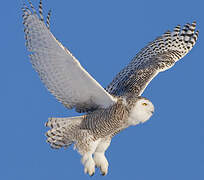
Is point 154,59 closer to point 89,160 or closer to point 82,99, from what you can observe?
point 82,99

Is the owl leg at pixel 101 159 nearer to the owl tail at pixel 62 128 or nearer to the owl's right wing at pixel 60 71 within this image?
the owl tail at pixel 62 128

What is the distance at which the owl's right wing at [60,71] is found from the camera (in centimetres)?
724

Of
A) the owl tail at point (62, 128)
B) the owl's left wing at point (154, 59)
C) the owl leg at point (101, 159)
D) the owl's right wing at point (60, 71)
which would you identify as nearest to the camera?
the owl's right wing at point (60, 71)

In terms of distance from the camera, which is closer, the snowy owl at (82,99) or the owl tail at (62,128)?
the snowy owl at (82,99)

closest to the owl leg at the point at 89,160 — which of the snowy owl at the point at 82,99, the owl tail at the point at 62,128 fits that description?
the snowy owl at the point at 82,99

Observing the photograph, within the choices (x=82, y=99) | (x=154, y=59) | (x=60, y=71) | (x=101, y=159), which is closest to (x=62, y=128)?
(x=82, y=99)

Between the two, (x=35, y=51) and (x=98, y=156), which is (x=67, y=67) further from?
(x=98, y=156)

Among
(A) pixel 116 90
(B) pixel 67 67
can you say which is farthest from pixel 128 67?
(B) pixel 67 67

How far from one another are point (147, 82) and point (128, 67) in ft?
2.02

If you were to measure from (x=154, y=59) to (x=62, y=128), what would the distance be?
76.0 inches

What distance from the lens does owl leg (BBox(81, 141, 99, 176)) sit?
771 cm

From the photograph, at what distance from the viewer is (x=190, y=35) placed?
9.09 m

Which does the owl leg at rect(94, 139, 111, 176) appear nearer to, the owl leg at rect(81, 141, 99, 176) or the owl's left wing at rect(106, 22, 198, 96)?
the owl leg at rect(81, 141, 99, 176)

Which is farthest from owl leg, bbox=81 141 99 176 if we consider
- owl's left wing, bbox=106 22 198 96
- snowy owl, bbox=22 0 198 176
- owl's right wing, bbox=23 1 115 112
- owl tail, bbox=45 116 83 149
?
owl's left wing, bbox=106 22 198 96
